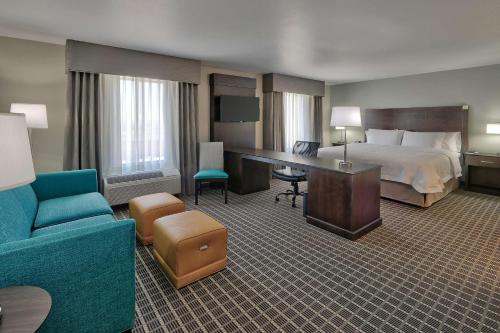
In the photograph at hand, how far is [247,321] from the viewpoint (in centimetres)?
187

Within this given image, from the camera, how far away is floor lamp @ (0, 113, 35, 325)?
97cm

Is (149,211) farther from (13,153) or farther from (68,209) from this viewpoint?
(13,153)

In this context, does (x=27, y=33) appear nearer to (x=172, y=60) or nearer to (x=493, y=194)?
(x=172, y=60)

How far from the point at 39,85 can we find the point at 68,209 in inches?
82.5

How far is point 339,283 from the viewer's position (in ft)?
7.54

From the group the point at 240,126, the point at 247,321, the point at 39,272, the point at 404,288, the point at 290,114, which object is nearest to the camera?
the point at 39,272

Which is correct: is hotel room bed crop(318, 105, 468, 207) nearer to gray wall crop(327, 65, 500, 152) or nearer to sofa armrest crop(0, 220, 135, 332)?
gray wall crop(327, 65, 500, 152)

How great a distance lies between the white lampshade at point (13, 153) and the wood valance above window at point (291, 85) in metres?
5.33

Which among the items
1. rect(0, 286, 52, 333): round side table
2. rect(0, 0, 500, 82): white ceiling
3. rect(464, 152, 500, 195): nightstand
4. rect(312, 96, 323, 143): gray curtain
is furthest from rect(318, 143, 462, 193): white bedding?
rect(0, 286, 52, 333): round side table

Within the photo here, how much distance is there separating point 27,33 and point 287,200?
418 cm

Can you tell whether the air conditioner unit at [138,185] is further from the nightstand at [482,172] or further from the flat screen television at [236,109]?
the nightstand at [482,172]

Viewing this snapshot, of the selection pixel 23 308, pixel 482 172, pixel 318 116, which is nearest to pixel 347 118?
pixel 23 308

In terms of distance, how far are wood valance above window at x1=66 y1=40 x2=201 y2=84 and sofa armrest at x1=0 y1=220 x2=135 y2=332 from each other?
3.08 meters

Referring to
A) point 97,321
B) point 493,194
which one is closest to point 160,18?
point 97,321
